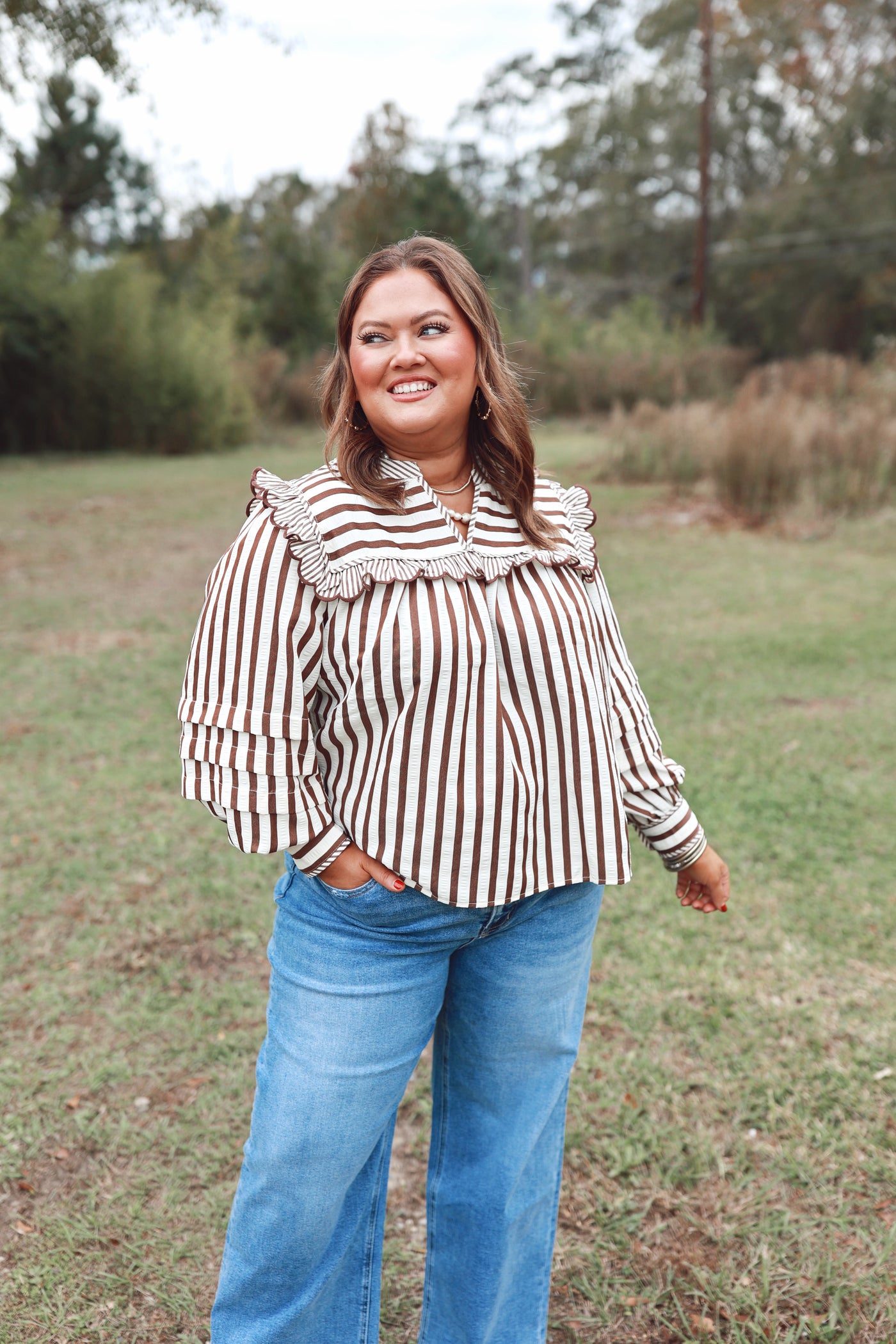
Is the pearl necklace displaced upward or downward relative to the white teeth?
downward

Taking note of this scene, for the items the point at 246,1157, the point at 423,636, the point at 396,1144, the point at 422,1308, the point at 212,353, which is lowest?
the point at 396,1144

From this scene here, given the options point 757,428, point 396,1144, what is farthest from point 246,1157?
point 757,428

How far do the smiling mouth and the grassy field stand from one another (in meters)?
1.55

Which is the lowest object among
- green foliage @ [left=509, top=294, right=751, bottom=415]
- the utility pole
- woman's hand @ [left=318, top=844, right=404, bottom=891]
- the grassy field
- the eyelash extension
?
the grassy field

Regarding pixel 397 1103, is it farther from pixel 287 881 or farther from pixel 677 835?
pixel 677 835

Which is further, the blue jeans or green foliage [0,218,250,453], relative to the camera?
green foliage [0,218,250,453]

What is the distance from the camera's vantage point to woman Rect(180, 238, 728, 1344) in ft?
4.00

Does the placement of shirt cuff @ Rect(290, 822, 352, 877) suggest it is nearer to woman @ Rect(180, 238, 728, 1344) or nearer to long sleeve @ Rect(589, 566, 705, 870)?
woman @ Rect(180, 238, 728, 1344)

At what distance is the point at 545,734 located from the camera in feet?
4.29

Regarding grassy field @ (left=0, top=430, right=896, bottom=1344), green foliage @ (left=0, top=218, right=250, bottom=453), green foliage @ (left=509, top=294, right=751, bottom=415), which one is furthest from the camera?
green foliage @ (left=509, top=294, right=751, bottom=415)

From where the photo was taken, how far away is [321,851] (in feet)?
4.02

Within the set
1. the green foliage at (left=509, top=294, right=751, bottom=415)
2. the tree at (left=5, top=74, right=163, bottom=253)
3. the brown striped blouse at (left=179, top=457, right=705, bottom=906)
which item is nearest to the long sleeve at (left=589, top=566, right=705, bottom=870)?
the brown striped blouse at (left=179, top=457, right=705, bottom=906)

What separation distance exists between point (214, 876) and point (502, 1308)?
6.34 feet

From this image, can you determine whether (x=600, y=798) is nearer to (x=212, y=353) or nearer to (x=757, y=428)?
(x=757, y=428)
